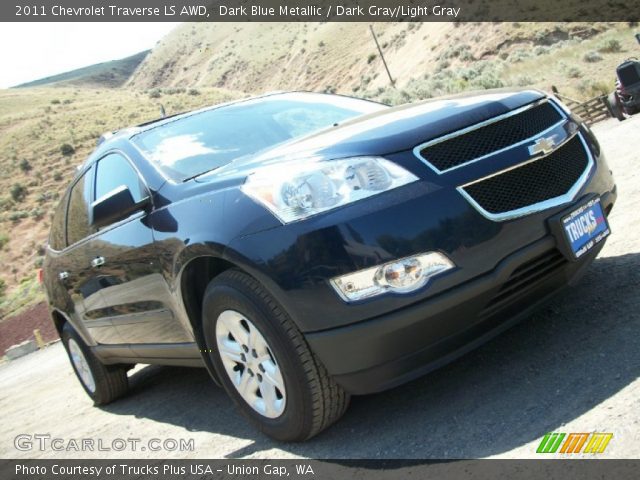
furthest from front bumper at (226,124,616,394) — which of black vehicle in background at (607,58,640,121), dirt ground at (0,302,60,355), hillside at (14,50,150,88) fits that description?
hillside at (14,50,150,88)

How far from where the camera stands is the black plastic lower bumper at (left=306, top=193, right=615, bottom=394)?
8.75ft

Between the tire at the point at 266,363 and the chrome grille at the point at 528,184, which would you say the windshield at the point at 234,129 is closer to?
the tire at the point at 266,363

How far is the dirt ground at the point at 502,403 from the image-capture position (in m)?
2.63

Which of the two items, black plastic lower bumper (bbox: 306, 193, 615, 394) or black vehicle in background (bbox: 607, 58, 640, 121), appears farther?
black vehicle in background (bbox: 607, 58, 640, 121)

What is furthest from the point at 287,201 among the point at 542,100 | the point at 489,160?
the point at 542,100

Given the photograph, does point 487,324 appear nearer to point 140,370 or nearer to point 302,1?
point 140,370

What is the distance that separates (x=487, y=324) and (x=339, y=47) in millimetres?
72261

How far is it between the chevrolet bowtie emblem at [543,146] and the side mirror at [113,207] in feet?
6.93

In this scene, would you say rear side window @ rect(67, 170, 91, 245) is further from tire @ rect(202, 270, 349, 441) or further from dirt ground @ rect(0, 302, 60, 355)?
dirt ground @ rect(0, 302, 60, 355)

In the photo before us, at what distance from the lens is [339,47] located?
7188 centimetres

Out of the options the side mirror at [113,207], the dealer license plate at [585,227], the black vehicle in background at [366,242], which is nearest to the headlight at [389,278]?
the black vehicle in background at [366,242]

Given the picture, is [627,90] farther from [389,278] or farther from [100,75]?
[100,75]

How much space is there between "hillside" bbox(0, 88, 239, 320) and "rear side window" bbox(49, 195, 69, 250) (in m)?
19.8

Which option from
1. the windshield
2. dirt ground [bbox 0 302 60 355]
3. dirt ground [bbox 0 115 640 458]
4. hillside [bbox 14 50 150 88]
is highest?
hillside [bbox 14 50 150 88]
